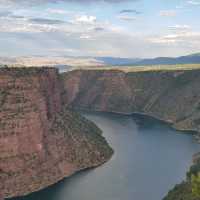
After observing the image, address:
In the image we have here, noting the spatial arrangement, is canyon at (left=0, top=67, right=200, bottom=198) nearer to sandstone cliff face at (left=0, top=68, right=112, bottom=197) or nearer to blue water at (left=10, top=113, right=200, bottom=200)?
sandstone cliff face at (left=0, top=68, right=112, bottom=197)

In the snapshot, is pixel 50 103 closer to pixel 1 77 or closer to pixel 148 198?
pixel 1 77

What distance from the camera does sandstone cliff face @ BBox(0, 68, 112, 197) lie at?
138125 mm

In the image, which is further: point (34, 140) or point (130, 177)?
point (34, 140)

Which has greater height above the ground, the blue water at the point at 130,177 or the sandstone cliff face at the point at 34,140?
the sandstone cliff face at the point at 34,140

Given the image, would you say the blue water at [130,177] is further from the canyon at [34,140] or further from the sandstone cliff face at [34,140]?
the sandstone cliff face at [34,140]

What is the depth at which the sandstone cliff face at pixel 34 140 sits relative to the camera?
138 meters

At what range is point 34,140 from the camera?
483 feet

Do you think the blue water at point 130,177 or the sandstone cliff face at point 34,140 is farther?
the sandstone cliff face at point 34,140

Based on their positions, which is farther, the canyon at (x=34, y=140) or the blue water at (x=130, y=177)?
the canyon at (x=34, y=140)

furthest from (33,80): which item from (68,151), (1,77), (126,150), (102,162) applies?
(126,150)

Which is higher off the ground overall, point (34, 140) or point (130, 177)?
point (34, 140)

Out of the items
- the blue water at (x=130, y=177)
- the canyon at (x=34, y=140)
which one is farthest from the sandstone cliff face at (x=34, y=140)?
the blue water at (x=130, y=177)

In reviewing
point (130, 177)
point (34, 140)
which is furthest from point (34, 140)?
point (130, 177)

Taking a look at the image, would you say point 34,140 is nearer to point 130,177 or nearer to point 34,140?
point 34,140
